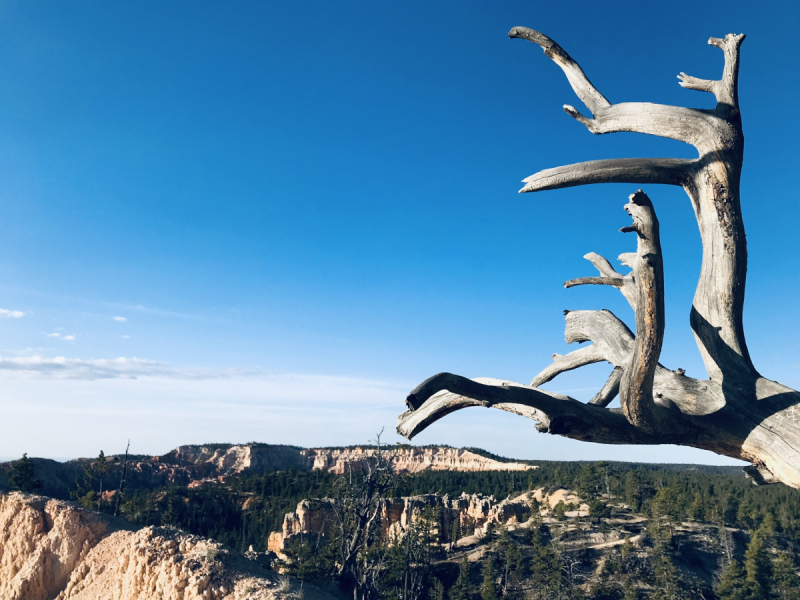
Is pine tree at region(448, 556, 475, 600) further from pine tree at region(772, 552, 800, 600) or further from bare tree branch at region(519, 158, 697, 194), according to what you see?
bare tree branch at region(519, 158, 697, 194)

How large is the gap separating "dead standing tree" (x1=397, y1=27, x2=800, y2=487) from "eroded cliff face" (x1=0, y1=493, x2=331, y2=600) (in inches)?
234

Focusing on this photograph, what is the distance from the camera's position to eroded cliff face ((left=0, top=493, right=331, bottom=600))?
26.7 feet

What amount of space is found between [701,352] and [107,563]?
13624mm

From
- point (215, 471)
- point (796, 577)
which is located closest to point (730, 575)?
point (796, 577)

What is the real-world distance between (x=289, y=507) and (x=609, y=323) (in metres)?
83.1

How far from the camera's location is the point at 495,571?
41000 millimetres

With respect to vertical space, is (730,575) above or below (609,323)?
below

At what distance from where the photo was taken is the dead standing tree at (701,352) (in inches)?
117

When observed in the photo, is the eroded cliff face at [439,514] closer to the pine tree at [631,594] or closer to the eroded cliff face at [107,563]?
the pine tree at [631,594]

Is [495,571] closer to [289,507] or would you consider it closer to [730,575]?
[730,575]

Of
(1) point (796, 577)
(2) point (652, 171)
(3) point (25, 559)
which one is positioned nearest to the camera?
(2) point (652, 171)

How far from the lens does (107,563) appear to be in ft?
39.7

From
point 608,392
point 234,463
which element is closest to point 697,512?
point 608,392

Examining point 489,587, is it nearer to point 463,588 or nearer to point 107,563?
point 463,588
